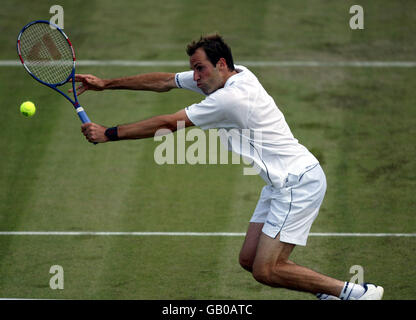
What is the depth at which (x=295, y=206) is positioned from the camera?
6.62m

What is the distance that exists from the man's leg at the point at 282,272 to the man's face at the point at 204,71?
1.36 m

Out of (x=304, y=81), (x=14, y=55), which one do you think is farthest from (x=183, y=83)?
(x=14, y=55)

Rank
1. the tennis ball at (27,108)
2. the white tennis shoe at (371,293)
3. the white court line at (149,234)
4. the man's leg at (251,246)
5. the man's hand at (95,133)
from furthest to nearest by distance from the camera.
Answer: the white court line at (149,234)
the tennis ball at (27,108)
the man's leg at (251,246)
the white tennis shoe at (371,293)
the man's hand at (95,133)

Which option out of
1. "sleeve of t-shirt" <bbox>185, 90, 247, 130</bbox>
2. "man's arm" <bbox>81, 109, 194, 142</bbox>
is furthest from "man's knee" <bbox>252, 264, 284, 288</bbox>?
"man's arm" <bbox>81, 109, 194, 142</bbox>

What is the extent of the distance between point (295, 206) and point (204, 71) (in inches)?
53.4

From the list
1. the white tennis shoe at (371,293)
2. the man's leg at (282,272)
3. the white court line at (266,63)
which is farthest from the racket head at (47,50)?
the white court line at (266,63)

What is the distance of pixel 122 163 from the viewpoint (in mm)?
10102

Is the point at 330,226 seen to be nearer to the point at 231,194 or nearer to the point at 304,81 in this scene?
the point at 231,194

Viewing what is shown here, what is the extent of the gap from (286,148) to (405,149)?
401 centimetres

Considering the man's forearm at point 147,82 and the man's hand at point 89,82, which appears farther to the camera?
the man's forearm at point 147,82

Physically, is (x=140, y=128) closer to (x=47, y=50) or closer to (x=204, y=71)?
(x=204, y=71)

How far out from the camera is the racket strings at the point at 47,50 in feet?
25.8

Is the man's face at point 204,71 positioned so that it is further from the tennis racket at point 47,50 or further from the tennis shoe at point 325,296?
the tennis shoe at point 325,296

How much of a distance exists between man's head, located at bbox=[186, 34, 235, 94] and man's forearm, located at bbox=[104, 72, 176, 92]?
90cm
